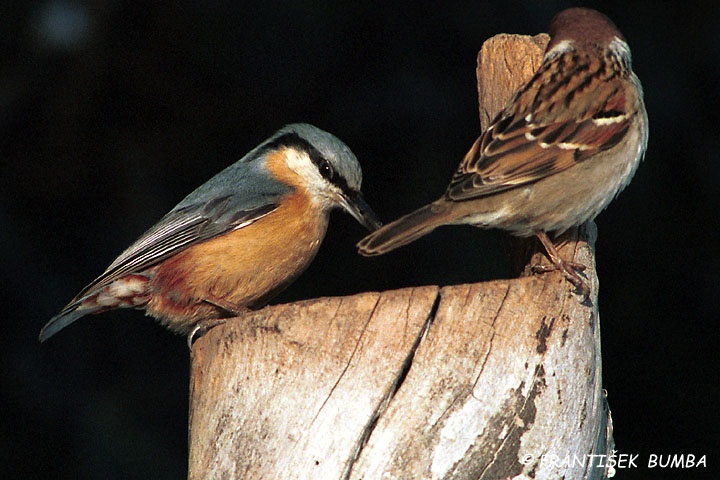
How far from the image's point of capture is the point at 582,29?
4074mm

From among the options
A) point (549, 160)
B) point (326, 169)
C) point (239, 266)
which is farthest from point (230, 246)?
point (549, 160)

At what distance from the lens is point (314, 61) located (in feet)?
15.4

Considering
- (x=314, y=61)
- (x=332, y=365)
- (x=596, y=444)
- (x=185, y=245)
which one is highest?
(x=314, y=61)

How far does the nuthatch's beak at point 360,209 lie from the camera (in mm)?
4164

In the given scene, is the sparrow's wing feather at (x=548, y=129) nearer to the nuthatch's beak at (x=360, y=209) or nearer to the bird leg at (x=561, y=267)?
the bird leg at (x=561, y=267)

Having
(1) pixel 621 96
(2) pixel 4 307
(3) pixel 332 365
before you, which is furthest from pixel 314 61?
(3) pixel 332 365

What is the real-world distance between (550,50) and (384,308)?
1.85m

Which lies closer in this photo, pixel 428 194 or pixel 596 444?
pixel 596 444

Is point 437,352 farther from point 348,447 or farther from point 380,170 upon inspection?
point 380,170

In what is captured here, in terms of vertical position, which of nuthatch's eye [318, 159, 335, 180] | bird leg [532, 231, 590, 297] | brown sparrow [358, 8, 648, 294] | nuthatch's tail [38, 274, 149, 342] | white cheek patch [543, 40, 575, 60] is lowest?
bird leg [532, 231, 590, 297]

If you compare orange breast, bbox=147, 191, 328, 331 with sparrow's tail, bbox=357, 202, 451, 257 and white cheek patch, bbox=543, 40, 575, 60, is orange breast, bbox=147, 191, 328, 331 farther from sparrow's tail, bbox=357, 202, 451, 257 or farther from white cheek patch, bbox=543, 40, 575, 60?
white cheek patch, bbox=543, 40, 575, 60

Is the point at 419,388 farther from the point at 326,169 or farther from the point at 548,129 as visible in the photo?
the point at 326,169

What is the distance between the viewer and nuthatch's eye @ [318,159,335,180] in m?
4.25

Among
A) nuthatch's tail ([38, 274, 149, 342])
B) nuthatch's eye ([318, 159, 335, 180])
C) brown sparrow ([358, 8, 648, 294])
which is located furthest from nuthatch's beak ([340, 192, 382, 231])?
nuthatch's tail ([38, 274, 149, 342])
